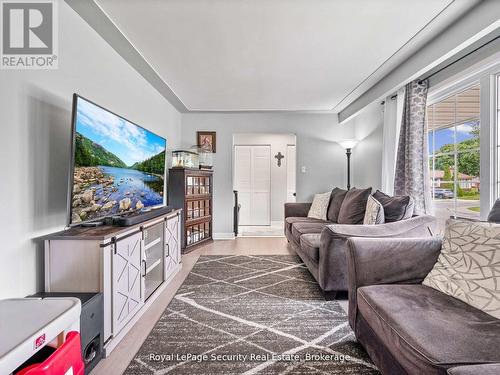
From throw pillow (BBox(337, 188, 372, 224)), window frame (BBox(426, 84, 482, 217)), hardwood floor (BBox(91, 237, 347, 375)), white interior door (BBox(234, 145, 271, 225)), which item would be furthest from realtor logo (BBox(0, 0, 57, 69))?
white interior door (BBox(234, 145, 271, 225))

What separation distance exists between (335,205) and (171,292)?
8.24ft

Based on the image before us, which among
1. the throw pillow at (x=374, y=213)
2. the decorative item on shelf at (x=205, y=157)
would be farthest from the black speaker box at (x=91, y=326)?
the decorative item on shelf at (x=205, y=157)

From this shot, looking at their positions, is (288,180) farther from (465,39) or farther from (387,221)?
(465,39)

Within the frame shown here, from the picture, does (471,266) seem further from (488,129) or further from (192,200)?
(192,200)

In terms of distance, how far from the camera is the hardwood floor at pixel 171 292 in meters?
1.54

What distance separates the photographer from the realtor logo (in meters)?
1.54

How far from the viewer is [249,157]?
21.2ft

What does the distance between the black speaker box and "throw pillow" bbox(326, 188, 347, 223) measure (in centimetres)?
301

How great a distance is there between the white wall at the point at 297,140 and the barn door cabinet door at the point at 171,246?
182cm

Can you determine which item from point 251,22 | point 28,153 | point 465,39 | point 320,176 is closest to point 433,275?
point 465,39

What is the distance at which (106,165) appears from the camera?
1.87m

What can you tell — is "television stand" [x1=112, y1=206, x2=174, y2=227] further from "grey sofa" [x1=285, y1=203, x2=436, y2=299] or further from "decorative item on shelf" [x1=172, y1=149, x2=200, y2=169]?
"decorative item on shelf" [x1=172, y1=149, x2=200, y2=169]

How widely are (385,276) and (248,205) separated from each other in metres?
4.97

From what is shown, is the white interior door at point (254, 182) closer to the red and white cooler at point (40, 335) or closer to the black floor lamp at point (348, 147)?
the black floor lamp at point (348, 147)
